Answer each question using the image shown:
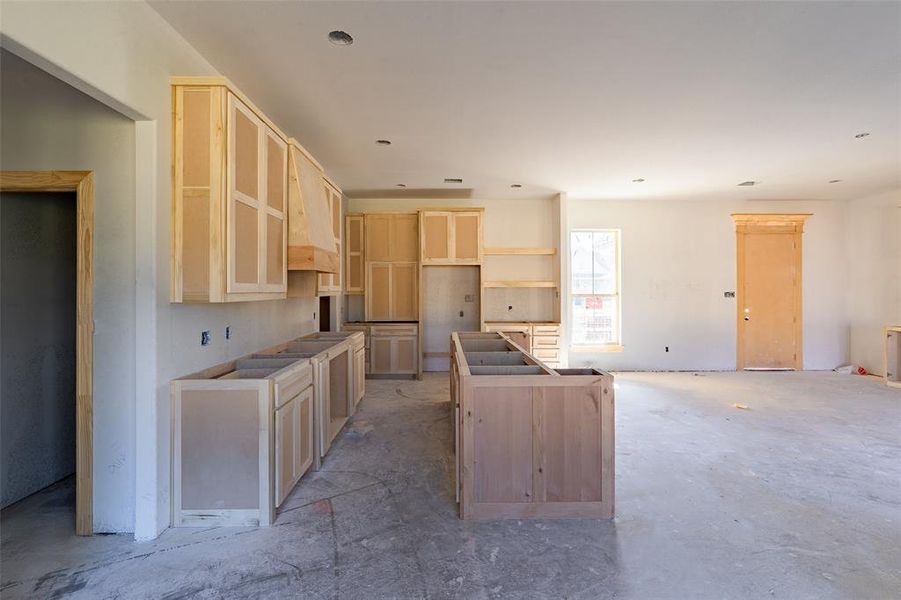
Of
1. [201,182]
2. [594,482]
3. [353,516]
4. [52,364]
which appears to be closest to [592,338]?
[594,482]

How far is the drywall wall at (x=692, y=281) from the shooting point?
7.02 meters

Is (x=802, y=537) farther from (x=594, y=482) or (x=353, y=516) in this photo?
(x=353, y=516)

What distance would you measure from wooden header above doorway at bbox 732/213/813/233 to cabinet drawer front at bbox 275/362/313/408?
728 cm

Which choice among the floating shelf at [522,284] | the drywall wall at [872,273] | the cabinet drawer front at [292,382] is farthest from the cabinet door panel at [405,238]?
the drywall wall at [872,273]

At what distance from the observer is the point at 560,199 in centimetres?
647

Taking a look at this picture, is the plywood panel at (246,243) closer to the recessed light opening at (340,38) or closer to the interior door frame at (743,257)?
the recessed light opening at (340,38)

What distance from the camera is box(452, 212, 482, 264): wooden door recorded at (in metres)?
6.37

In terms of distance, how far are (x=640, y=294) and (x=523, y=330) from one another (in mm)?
2319

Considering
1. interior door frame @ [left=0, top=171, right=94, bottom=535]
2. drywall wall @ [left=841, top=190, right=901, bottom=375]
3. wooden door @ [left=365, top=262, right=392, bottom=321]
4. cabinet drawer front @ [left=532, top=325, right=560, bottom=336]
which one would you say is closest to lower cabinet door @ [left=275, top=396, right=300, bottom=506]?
interior door frame @ [left=0, top=171, right=94, bottom=535]

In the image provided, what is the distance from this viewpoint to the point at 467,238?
6.38 meters

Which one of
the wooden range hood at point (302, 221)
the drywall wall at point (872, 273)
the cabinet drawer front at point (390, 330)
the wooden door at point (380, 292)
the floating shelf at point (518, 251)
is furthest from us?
the floating shelf at point (518, 251)

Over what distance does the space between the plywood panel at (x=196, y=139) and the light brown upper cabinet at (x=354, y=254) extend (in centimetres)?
414

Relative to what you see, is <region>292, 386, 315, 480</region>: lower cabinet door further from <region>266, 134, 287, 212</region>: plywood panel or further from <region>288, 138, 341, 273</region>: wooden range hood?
<region>266, 134, 287, 212</region>: plywood panel

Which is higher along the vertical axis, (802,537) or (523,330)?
(523,330)
